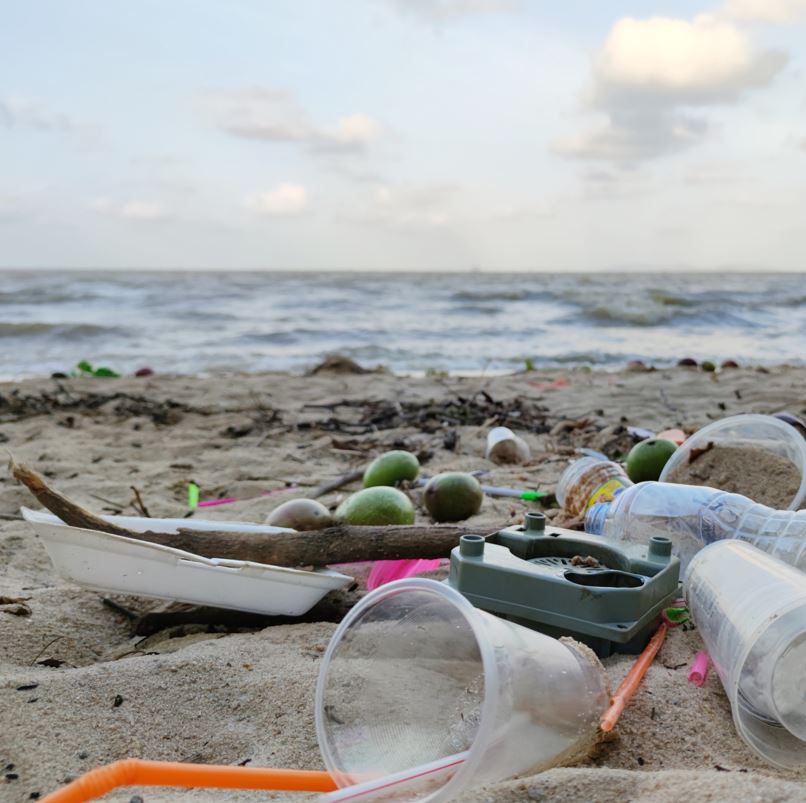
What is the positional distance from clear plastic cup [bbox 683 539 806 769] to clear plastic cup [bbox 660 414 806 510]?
1047mm

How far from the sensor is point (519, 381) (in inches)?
297

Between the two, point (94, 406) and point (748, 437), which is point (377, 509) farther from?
point (94, 406)

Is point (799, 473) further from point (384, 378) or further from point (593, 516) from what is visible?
point (384, 378)

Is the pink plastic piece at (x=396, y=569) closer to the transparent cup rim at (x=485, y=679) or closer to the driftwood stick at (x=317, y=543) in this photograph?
the driftwood stick at (x=317, y=543)

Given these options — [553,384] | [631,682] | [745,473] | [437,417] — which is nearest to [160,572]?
[631,682]

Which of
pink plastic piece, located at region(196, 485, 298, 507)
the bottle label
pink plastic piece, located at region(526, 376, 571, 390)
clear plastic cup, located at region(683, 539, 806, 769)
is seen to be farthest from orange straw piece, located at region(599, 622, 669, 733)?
pink plastic piece, located at region(526, 376, 571, 390)

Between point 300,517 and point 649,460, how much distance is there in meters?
1.36

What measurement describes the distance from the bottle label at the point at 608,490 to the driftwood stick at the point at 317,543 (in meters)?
0.49

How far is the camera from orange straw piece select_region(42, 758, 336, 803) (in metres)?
1.16

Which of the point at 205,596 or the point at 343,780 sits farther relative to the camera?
the point at 205,596

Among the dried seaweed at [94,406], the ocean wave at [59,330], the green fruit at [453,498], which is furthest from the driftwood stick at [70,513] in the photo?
the ocean wave at [59,330]

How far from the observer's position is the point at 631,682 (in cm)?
162

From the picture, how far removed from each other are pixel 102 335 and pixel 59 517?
1239 centimetres

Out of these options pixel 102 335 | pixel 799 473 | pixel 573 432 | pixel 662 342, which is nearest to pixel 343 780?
pixel 799 473
